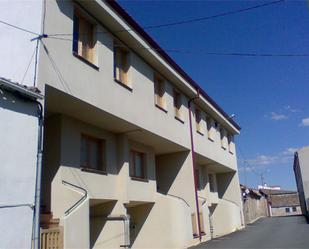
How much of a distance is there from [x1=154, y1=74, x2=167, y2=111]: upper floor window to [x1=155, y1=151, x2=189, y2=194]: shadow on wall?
3582mm

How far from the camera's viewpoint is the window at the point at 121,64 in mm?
13038

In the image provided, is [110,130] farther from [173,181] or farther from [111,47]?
[173,181]

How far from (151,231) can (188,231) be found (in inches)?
72.0

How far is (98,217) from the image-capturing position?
12688 millimetres

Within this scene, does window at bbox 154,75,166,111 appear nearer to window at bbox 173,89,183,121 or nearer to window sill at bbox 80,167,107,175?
window at bbox 173,89,183,121

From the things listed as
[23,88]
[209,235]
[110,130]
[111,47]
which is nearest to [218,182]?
[209,235]

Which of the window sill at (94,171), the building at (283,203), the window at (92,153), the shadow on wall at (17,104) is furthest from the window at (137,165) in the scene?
the building at (283,203)

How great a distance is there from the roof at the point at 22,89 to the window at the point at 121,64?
5.07m

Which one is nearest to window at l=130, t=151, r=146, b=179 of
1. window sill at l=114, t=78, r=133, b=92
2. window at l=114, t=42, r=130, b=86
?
window sill at l=114, t=78, r=133, b=92

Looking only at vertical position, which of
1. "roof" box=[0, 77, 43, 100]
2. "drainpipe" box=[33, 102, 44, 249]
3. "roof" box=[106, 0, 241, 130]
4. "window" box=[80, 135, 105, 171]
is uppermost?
"roof" box=[106, 0, 241, 130]

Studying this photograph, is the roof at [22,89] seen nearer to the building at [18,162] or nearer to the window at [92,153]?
the building at [18,162]

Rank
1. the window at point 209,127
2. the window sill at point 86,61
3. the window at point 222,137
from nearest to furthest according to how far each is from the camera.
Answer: the window sill at point 86,61 → the window at point 209,127 → the window at point 222,137

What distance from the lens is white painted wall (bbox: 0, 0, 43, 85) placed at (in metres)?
8.70

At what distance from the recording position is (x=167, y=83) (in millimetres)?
17125
